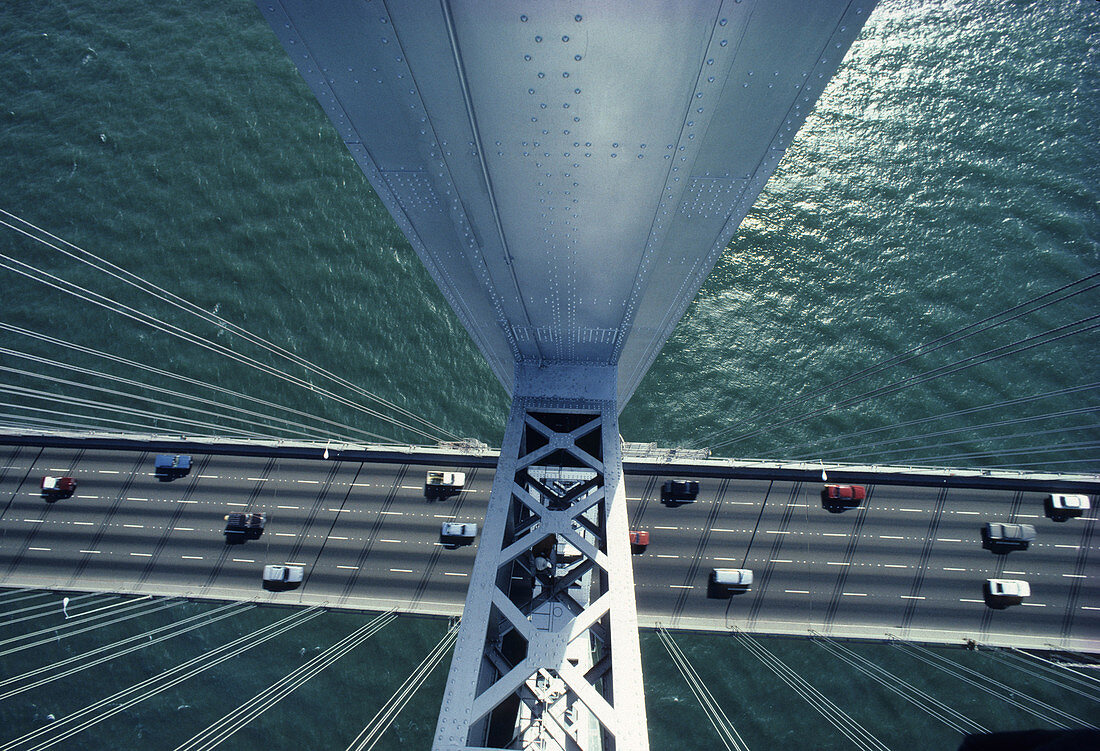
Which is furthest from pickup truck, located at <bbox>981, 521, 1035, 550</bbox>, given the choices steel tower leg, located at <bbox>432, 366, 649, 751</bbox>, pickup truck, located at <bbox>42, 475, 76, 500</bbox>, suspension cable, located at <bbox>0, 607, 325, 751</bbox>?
pickup truck, located at <bbox>42, 475, 76, 500</bbox>

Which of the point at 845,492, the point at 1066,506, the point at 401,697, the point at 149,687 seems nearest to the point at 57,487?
the point at 149,687

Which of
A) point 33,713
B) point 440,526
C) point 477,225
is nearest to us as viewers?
point 477,225

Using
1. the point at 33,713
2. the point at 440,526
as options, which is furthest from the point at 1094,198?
the point at 33,713

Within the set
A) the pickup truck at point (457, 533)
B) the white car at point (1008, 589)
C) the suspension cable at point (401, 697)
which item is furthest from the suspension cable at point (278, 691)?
the white car at point (1008, 589)

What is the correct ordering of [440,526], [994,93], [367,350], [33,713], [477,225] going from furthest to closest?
[994,93] → [367,350] → [440,526] → [33,713] → [477,225]

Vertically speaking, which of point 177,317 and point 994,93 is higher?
point 994,93

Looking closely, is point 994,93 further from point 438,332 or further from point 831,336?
point 438,332

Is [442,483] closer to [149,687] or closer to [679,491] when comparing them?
[679,491]
